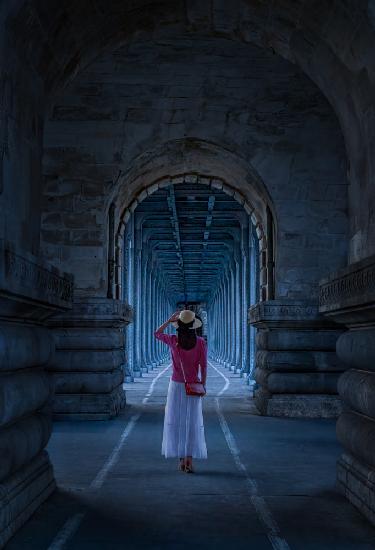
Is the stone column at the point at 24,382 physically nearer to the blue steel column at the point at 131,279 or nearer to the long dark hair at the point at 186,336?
the long dark hair at the point at 186,336

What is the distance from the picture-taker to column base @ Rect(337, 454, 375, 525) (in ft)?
18.6

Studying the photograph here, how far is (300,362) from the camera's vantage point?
13.7 m

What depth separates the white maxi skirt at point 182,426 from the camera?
314 inches

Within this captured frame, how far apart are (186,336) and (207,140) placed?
6.69 metres

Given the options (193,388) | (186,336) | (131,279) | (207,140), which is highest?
(207,140)

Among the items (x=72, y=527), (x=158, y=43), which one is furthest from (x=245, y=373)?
(x=72, y=527)

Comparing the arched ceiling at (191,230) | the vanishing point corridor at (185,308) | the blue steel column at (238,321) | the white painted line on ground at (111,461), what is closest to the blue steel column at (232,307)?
the arched ceiling at (191,230)

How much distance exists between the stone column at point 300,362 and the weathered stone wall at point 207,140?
1.80 ft

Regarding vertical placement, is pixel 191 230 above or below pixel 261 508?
above

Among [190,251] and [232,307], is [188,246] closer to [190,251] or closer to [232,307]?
[190,251]

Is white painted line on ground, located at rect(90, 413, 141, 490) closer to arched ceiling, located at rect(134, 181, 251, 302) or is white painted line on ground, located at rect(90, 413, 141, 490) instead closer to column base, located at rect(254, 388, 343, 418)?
column base, located at rect(254, 388, 343, 418)

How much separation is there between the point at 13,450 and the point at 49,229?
28.6 ft

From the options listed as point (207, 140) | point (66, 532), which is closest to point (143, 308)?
point (207, 140)

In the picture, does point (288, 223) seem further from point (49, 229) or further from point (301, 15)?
point (301, 15)
